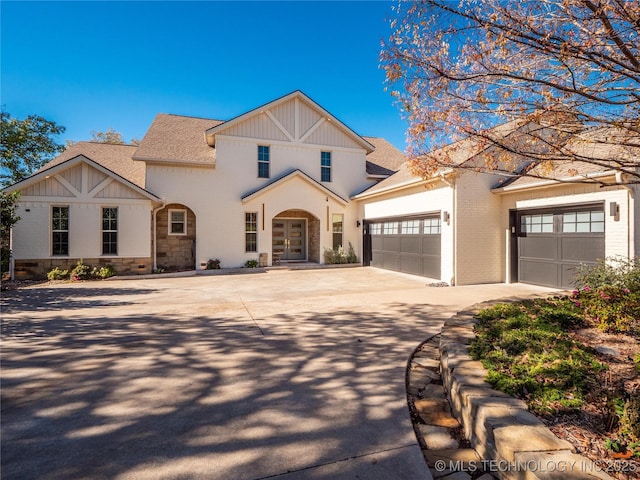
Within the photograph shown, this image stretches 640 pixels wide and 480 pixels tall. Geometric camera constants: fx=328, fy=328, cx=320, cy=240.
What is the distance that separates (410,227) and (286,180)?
6327 millimetres

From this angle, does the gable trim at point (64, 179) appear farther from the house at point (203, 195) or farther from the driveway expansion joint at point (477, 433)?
the driveway expansion joint at point (477, 433)

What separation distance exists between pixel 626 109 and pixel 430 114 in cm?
257

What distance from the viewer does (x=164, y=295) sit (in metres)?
8.98

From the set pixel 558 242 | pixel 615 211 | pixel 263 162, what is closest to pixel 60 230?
pixel 263 162

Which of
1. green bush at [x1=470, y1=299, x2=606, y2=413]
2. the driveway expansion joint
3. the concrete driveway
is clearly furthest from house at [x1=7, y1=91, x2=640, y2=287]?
the driveway expansion joint

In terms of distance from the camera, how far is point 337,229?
1723cm

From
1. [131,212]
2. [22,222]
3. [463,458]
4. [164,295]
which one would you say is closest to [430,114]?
[463,458]

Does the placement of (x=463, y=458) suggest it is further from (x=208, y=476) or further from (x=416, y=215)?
(x=416, y=215)

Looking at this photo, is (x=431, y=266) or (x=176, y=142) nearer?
(x=431, y=266)

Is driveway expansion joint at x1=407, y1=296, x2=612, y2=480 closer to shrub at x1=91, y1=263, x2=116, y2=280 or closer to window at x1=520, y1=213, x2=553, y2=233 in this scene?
window at x1=520, y1=213, x2=553, y2=233

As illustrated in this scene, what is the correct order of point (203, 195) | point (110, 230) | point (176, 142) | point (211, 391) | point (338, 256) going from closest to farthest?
point (211, 391) < point (110, 230) < point (203, 195) < point (176, 142) < point (338, 256)

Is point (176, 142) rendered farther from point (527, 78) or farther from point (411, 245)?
point (527, 78)

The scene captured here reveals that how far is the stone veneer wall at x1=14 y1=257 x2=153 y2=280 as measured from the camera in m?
12.2


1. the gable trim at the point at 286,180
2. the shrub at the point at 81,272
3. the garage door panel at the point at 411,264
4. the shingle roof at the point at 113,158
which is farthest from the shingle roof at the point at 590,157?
the shingle roof at the point at 113,158
